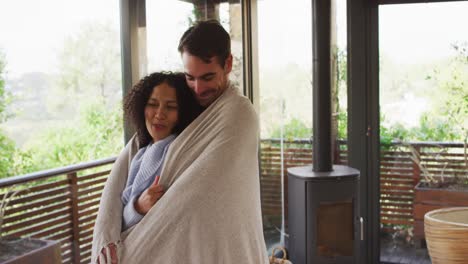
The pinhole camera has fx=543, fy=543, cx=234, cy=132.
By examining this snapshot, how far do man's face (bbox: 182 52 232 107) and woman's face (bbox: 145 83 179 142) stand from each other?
0.06 m

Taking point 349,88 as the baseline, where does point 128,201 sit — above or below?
below

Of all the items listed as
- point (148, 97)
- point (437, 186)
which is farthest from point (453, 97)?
point (148, 97)

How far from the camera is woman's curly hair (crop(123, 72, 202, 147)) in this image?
4.80 ft

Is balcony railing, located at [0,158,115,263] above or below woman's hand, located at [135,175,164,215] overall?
below

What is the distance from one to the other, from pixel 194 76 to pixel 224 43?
0.12m

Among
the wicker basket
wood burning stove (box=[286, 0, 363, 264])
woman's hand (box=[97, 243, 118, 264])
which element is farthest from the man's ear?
wood burning stove (box=[286, 0, 363, 264])

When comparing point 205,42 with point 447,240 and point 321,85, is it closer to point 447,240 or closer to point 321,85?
point 447,240

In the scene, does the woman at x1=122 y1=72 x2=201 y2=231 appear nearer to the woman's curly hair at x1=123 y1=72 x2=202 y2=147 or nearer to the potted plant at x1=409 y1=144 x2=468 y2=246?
the woman's curly hair at x1=123 y1=72 x2=202 y2=147

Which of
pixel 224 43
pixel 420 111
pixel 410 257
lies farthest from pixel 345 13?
pixel 224 43

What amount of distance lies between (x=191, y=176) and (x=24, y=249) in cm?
140

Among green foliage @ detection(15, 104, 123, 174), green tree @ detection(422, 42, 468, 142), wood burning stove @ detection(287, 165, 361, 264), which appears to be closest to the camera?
green foliage @ detection(15, 104, 123, 174)

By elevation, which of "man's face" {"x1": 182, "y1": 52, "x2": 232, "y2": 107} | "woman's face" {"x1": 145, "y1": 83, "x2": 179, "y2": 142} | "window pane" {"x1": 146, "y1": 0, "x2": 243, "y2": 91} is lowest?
"woman's face" {"x1": 145, "y1": 83, "x2": 179, "y2": 142}

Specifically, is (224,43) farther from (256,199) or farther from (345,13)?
(345,13)

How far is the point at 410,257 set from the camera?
159 inches
